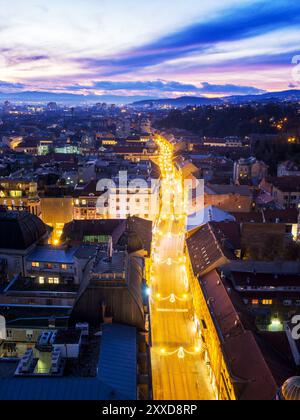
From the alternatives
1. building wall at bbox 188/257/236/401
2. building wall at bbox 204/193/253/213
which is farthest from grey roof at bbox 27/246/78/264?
building wall at bbox 204/193/253/213

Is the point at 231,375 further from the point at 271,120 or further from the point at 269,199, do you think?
the point at 271,120

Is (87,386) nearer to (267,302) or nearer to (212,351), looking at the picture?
(212,351)

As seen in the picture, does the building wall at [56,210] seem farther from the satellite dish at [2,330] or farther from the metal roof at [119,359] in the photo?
the metal roof at [119,359]

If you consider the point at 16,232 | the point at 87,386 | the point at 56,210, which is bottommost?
the point at 56,210

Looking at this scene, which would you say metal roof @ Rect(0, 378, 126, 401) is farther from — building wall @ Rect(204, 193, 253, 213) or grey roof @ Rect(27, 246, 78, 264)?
building wall @ Rect(204, 193, 253, 213)

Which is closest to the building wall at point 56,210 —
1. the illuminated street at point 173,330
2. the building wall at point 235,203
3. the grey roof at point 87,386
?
the illuminated street at point 173,330

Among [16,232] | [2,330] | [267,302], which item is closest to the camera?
[2,330]

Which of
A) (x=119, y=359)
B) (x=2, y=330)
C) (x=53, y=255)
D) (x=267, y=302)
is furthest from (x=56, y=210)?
(x=119, y=359)

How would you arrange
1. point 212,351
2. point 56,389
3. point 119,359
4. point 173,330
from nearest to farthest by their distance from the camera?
point 56,389 < point 119,359 < point 212,351 < point 173,330
